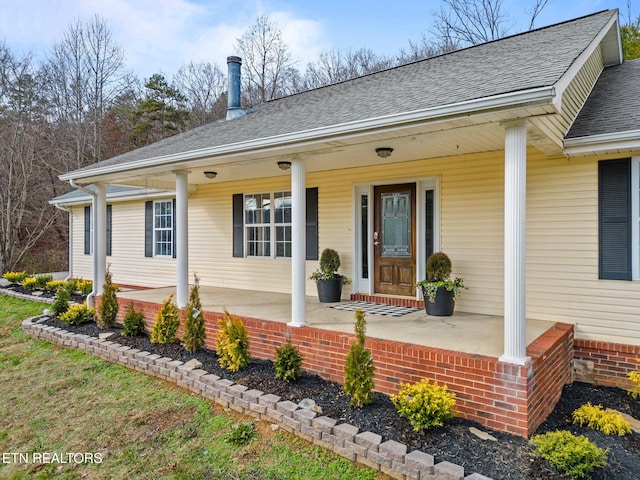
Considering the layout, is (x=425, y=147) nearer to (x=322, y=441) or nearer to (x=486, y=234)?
(x=486, y=234)

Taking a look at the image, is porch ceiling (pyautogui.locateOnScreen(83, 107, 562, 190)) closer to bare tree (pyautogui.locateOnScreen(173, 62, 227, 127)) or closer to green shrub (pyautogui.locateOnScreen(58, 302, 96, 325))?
green shrub (pyautogui.locateOnScreen(58, 302, 96, 325))

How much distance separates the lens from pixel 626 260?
14.3 feet

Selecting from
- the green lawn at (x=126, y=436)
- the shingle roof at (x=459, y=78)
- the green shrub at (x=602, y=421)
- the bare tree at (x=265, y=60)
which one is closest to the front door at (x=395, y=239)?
the shingle roof at (x=459, y=78)

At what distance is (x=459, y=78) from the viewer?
462cm

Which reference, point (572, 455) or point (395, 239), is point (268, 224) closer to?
point (395, 239)

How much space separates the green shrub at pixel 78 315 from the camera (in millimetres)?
6906

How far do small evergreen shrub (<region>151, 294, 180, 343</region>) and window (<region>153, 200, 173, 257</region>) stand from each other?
4160mm

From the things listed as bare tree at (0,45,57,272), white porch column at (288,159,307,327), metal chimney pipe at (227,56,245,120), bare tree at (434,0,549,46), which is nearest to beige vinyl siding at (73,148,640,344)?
white porch column at (288,159,307,327)

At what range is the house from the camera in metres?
3.41

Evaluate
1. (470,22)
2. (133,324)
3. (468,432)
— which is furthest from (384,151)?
(470,22)

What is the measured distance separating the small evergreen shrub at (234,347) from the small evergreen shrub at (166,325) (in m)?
1.25

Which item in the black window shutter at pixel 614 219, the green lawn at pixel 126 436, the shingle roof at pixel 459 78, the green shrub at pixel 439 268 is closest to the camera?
the green lawn at pixel 126 436

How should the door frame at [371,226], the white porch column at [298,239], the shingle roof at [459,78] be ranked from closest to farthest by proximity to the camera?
1. the shingle roof at [459,78]
2. the white porch column at [298,239]
3. the door frame at [371,226]

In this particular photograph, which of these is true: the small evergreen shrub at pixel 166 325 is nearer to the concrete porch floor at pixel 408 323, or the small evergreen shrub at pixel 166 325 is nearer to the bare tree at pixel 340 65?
the concrete porch floor at pixel 408 323
